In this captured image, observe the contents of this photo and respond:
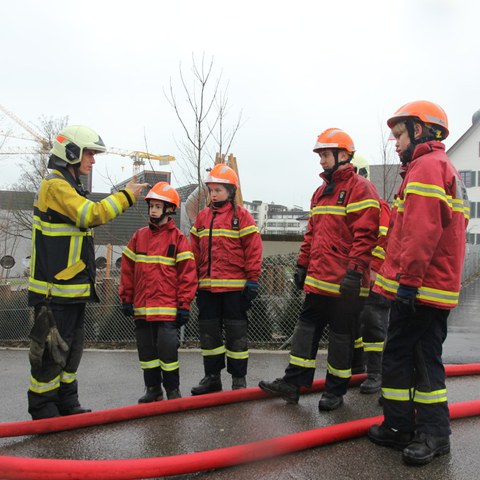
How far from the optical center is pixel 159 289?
4324 mm

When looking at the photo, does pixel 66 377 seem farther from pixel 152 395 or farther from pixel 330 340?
pixel 330 340

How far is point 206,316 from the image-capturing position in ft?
15.3

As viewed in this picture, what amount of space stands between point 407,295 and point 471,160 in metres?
41.9

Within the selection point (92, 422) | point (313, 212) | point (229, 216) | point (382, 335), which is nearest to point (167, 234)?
point (229, 216)

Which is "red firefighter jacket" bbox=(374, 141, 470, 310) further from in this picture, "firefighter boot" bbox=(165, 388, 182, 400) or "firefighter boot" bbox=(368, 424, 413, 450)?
"firefighter boot" bbox=(165, 388, 182, 400)

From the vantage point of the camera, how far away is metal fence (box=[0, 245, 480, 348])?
281 inches

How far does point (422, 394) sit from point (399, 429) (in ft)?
0.88

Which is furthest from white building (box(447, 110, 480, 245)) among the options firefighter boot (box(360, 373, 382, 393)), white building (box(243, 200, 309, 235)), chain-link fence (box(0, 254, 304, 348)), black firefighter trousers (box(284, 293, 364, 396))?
white building (box(243, 200, 309, 235))

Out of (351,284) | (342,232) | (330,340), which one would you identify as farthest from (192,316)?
(351,284)

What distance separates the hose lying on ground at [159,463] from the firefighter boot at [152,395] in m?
1.60

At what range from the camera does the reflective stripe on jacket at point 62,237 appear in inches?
148

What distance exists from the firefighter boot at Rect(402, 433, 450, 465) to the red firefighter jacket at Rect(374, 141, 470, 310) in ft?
2.65

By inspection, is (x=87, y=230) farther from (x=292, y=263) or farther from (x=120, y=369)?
(x=292, y=263)

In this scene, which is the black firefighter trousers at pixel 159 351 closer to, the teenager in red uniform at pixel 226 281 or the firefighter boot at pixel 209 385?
the firefighter boot at pixel 209 385
